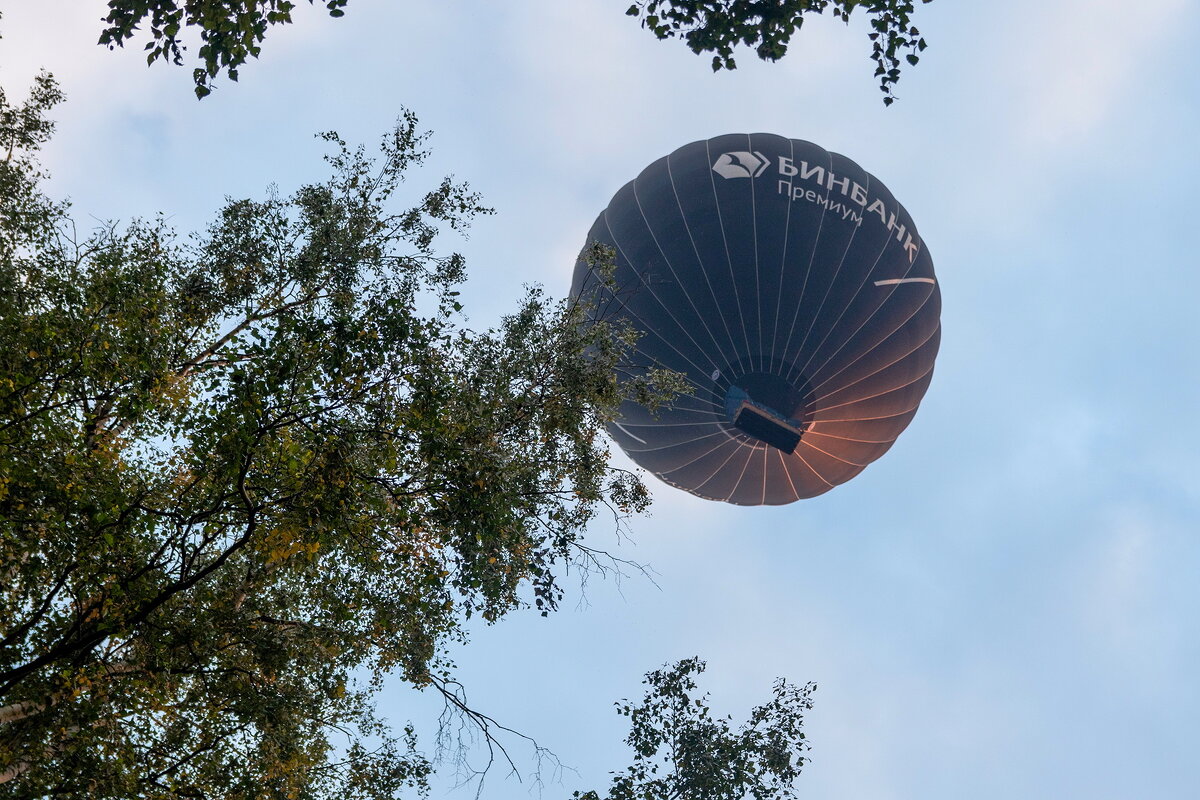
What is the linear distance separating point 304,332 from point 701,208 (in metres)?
18.2

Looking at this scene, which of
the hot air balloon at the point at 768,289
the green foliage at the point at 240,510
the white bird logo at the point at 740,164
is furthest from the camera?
the white bird logo at the point at 740,164

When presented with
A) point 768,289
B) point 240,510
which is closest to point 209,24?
point 240,510

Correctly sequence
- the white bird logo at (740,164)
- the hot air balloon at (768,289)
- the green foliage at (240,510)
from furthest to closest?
the white bird logo at (740,164)
the hot air balloon at (768,289)
the green foliage at (240,510)

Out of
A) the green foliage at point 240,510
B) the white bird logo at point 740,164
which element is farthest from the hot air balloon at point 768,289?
the green foliage at point 240,510

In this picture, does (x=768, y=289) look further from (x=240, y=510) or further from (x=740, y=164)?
(x=240, y=510)

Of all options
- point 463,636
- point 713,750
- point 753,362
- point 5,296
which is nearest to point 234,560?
point 463,636

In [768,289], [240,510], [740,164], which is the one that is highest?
[740,164]

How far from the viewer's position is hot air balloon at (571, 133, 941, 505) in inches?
1044

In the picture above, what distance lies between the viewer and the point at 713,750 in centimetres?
2023

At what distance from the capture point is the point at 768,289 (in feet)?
86.7

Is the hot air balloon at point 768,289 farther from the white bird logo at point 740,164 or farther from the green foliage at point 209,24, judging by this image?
the green foliage at point 209,24

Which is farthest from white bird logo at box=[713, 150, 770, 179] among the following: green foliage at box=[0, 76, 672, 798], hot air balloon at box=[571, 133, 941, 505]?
green foliage at box=[0, 76, 672, 798]

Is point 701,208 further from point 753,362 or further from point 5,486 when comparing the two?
point 5,486

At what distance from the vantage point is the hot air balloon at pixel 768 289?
2652cm
